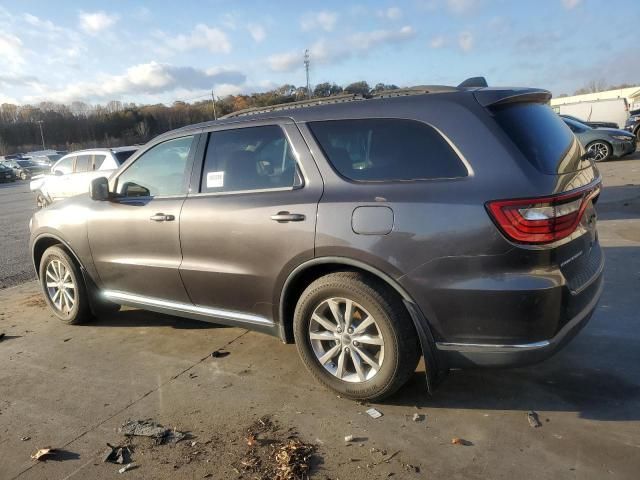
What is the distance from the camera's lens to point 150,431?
3102mm

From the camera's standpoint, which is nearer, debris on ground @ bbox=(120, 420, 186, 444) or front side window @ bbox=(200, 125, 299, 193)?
debris on ground @ bbox=(120, 420, 186, 444)

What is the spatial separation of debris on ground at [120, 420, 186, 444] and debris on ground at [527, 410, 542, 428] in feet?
6.58

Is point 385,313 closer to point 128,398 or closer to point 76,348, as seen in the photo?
point 128,398

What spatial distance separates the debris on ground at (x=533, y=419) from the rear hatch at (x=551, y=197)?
30.5 inches

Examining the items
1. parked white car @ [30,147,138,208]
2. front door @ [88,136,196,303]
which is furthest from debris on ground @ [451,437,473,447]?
parked white car @ [30,147,138,208]

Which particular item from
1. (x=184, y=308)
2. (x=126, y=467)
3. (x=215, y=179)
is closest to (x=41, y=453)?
(x=126, y=467)

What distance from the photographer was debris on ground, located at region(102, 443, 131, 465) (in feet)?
9.37

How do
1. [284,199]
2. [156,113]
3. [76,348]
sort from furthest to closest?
[156,113]
[76,348]
[284,199]

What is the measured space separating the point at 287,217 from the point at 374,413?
1.32 metres

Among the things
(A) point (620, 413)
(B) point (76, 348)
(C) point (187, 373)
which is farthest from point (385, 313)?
(B) point (76, 348)

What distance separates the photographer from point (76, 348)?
4488 mm

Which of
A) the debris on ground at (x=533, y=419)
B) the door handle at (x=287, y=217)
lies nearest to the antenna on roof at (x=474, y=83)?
the door handle at (x=287, y=217)

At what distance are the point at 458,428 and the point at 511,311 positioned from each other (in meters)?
0.77

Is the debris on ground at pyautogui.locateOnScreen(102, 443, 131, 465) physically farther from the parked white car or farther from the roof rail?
the parked white car
